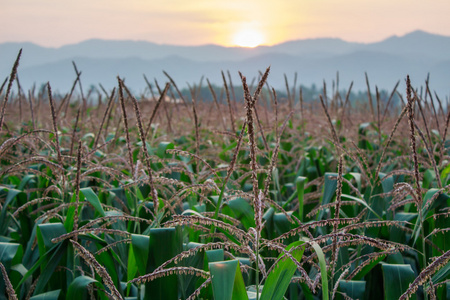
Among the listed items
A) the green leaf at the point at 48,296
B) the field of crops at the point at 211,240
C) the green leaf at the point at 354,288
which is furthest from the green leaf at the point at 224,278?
the green leaf at the point at 354,288

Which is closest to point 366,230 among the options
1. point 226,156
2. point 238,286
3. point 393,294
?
point 393,294

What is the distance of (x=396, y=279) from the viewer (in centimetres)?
227

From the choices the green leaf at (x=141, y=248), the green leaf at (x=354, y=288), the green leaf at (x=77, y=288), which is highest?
the green leaf at (x=141, y=248)

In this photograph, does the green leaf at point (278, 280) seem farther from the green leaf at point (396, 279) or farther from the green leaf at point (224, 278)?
the green leaf at point (396, 279)

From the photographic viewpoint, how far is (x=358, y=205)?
11.5ft

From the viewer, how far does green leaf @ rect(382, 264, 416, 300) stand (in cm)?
224

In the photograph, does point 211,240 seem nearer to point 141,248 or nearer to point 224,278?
point 141,248

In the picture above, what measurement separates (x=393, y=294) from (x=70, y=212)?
170 centimetres

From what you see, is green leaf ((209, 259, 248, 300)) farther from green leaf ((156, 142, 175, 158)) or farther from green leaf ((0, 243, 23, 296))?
green leaf ((156, 142, 175, 158))

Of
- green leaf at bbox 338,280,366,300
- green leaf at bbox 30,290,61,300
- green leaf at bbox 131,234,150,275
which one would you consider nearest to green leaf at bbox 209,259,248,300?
green leaf at bbox 131,234,150,275

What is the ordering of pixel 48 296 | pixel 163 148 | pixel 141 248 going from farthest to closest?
1. pixel 163 148
2. pixel 48 296
3. pixel 141 248

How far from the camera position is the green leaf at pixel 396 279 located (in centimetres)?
224

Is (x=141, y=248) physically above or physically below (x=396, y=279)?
above

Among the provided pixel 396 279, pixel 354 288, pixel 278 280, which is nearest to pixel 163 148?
pixel 354 288
